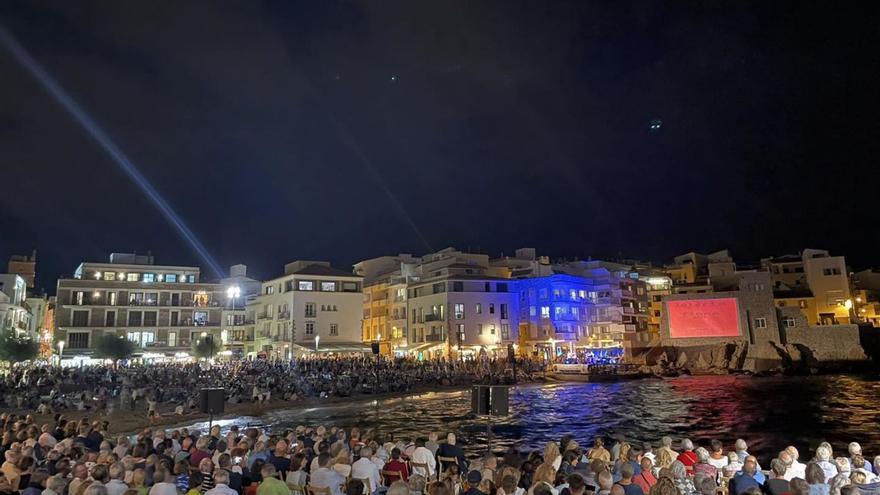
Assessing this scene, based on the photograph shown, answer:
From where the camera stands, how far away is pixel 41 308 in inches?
3346

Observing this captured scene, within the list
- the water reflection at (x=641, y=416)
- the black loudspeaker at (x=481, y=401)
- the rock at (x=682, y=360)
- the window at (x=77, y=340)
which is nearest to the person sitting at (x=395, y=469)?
the black loudspeaker at (x=481, y=401)

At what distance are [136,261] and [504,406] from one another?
7091 cm

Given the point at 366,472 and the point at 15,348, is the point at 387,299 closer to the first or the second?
the point at 15,348

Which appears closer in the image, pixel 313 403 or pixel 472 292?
pixel 313 403

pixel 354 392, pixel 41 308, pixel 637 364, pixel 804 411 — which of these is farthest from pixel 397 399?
pixel 41 308

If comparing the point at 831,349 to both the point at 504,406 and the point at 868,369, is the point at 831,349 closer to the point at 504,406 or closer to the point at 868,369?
the point at 868,369

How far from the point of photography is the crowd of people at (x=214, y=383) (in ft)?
98.2

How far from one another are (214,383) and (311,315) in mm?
29702

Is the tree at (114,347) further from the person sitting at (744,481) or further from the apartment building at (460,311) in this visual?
the person sitting at (744,481)

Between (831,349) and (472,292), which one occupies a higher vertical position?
(472,292)

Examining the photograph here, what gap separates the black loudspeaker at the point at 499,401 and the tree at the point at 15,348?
4796cm

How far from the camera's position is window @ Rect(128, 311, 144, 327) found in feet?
217

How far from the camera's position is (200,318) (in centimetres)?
7081

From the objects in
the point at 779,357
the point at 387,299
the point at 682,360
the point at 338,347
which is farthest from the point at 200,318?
the point at 779,357
